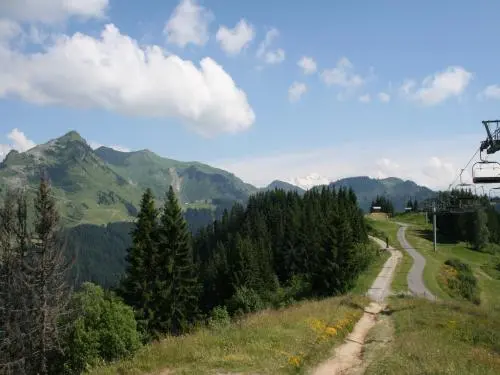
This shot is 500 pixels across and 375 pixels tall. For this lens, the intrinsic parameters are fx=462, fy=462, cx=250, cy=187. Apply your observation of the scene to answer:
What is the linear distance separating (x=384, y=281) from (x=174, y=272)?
29268 millimetres

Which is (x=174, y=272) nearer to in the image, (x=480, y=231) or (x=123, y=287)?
(x=123, y=287)

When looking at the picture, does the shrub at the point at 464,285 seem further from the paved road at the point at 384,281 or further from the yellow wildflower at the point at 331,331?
the yellow wildflower at the point at 331,331

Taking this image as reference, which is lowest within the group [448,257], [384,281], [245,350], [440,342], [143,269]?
[448,257]

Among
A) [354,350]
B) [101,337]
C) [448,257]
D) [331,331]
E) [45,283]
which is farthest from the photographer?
[448,257]

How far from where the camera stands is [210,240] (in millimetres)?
186250

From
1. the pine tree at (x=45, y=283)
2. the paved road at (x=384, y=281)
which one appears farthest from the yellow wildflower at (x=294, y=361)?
the paved road at (x=384, y=281)

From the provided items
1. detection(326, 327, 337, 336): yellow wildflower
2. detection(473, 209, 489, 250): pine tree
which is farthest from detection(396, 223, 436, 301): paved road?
detection(473, 209, 489, 250): pine tree

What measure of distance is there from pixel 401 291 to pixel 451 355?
118 feet

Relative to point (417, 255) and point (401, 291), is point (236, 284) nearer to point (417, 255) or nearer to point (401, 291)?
point (401, 291)

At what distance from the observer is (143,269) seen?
5238cm

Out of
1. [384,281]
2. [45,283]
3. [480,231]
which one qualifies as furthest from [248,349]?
[480,231]

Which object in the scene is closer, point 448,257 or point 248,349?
point 248,349

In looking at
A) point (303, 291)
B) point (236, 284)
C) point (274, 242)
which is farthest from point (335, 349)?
point (274, 242)

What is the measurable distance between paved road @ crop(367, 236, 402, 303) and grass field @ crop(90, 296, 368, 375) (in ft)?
76.9
